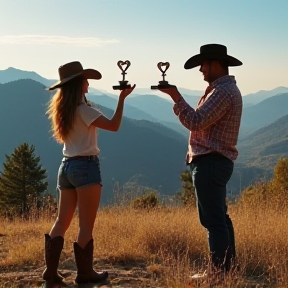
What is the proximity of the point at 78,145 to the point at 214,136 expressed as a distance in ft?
3.46

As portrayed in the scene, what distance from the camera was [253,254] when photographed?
14.5 ft

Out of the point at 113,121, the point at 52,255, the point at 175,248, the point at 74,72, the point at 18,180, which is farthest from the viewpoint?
the point at 18,180

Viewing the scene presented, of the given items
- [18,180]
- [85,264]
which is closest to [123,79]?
[85,264]

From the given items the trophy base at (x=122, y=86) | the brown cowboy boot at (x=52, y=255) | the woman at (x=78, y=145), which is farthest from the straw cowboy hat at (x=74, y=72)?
the brown cowboy boot at (x=52, y=255)

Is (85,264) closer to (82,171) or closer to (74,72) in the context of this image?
(82,171)

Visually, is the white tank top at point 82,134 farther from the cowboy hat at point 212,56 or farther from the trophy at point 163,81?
the cowboy hat at point 212,56

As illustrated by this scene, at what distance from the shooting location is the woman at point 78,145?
361 centimetres

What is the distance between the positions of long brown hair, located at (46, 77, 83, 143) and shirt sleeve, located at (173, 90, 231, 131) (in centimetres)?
80

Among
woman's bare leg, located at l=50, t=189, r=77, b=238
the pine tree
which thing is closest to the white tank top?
woman's bare leg, located at l=50, t=189, r=77, b=238

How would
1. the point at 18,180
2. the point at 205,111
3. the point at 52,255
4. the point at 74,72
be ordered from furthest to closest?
the point at 18,180 → the point at 52,255 → the point at 74,72 → the point at 205,111

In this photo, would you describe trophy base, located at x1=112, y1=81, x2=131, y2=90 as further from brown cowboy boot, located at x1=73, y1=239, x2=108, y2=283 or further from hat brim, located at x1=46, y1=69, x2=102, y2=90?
brown cowboy boot, located at x1=73, y1=239, x2=108, y2=283

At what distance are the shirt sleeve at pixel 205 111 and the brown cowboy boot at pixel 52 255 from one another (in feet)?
4.59

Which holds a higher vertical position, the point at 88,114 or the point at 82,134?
the point at 88,114

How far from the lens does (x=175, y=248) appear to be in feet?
15.9
